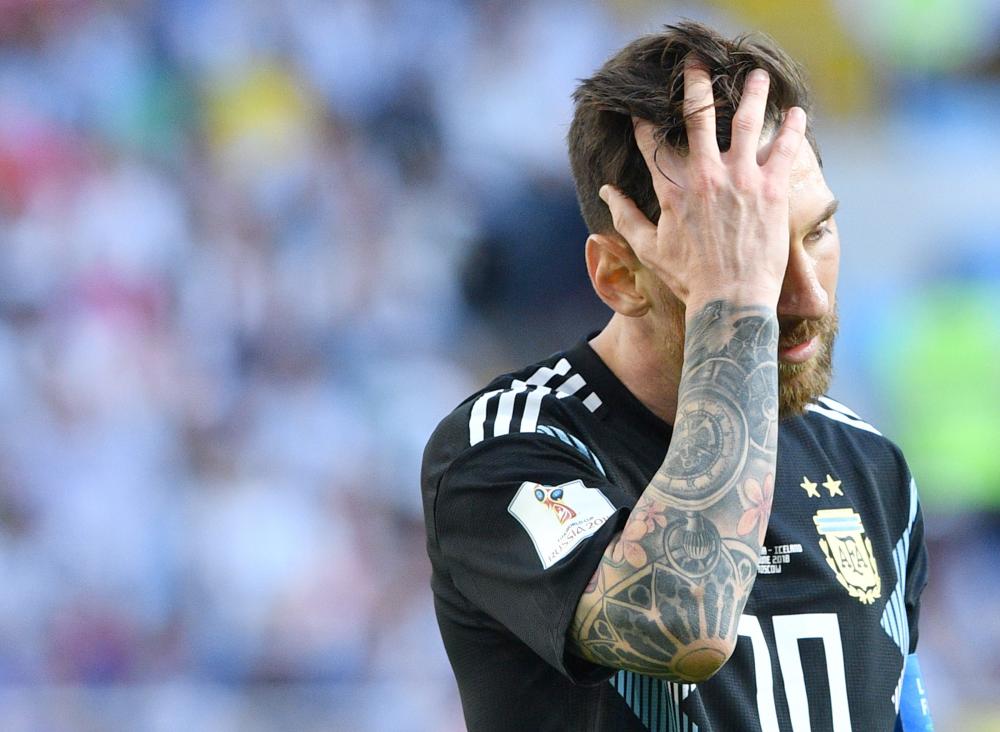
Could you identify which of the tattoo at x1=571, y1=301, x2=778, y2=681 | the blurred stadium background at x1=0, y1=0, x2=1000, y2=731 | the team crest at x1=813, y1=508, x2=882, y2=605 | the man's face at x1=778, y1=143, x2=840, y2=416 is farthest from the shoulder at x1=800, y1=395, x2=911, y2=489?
the blurred stadium background at x1=0, y1=0, x2=1000, y2=731

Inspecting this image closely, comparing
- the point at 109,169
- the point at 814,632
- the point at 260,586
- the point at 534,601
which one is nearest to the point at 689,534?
the point at 534,601

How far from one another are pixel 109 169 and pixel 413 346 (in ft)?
5.64

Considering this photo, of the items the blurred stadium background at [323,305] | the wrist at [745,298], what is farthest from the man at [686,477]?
the blurred stadium background at [323,305]

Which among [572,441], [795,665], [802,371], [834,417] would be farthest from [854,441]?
[572,441]

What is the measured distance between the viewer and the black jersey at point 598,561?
166 cm

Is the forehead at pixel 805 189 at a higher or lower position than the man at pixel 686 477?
higher

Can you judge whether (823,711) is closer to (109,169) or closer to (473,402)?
(473,402)

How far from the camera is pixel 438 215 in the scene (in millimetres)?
5891

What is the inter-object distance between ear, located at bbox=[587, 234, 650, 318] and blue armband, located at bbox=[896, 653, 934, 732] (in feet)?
2.42

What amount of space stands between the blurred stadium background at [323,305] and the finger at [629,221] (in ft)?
12.3

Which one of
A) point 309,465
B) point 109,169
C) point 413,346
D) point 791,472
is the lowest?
point 309,465

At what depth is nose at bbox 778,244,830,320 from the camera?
5.88 feet

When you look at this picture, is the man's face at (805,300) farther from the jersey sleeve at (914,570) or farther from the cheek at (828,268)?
the jersey sleeve at (914,570)

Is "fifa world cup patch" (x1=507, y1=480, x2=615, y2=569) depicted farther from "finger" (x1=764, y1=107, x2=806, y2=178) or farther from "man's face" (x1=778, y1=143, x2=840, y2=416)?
"finger" (x1=764, y1=107, x2=806, y2=178)
